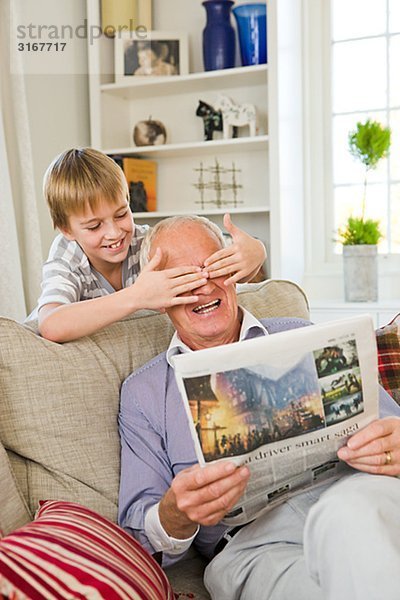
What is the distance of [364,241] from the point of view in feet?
11.5

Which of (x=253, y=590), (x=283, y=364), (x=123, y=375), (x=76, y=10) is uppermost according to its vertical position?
(x=76, y=10)

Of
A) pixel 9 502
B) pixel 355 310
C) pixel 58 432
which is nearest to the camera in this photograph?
pixel 9 502

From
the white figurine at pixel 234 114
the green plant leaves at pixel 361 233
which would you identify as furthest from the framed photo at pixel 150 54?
the green plant leaves at pixel 361 233

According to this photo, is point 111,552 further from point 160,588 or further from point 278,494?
point 278,494

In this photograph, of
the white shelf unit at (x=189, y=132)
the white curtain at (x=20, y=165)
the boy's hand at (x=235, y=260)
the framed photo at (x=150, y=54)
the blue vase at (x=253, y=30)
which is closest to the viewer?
the boy's hand at (x=235, y=260)

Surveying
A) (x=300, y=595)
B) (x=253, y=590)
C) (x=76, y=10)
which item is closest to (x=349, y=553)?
(x=300, y=595)

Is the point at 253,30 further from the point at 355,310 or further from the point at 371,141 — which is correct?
the point at 355,310

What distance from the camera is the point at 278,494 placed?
1.29 meters

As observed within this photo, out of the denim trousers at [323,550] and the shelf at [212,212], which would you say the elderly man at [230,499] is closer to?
the denim trousers at [323,550]

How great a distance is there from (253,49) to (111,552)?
2813 millimetres

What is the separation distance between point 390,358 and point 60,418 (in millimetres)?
833

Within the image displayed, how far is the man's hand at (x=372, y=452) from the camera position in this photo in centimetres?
122

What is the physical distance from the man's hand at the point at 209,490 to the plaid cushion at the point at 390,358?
0.79m

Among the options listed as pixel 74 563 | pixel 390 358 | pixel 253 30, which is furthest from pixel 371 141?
pixel 74 563
